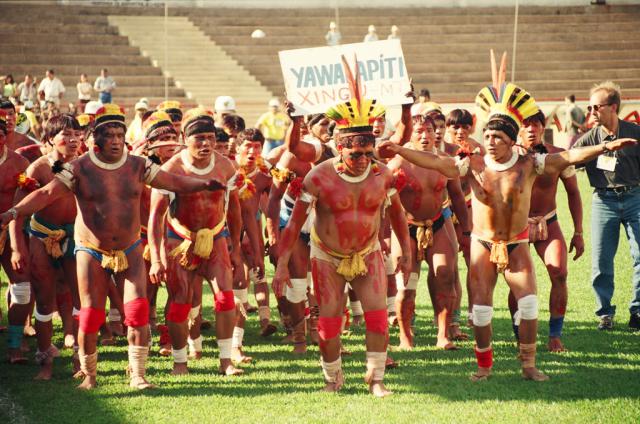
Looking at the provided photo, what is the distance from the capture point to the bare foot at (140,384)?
715 centimetres

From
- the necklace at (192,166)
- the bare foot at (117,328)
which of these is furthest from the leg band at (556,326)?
the bare foot at (117,328)

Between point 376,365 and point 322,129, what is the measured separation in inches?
120

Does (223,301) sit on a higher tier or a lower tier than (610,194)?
lower

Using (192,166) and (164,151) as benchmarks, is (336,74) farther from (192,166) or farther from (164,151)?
(192,166)

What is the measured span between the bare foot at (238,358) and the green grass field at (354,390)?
5.6 inches

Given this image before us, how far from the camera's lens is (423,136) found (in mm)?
8562

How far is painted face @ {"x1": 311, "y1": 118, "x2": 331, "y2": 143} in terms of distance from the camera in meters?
9.22

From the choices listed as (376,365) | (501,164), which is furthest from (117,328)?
(501,164)

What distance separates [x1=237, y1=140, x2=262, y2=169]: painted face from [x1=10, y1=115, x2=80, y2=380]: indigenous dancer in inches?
72.4

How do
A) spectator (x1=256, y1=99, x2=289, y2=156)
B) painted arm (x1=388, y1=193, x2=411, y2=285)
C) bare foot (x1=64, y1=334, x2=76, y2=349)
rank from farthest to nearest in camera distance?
spectator (x1=256, y1=99, x2=289, y2=156) → bare foot (x1=64, y1=334, x2=76, y2=349) → painted arm (x1=388, y1=193, x2=411, y2=285)

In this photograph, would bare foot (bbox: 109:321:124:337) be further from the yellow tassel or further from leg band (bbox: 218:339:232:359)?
the yellow tassel

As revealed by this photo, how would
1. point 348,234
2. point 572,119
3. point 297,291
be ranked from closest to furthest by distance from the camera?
point 348,234
point 297,291
point 572,119

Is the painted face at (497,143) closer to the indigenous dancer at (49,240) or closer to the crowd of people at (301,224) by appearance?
the crowd of people at (301,224)

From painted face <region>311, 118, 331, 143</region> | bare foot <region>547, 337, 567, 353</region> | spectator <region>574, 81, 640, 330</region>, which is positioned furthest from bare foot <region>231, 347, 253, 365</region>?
spectator <region>574, 81, 640, 330</region>
